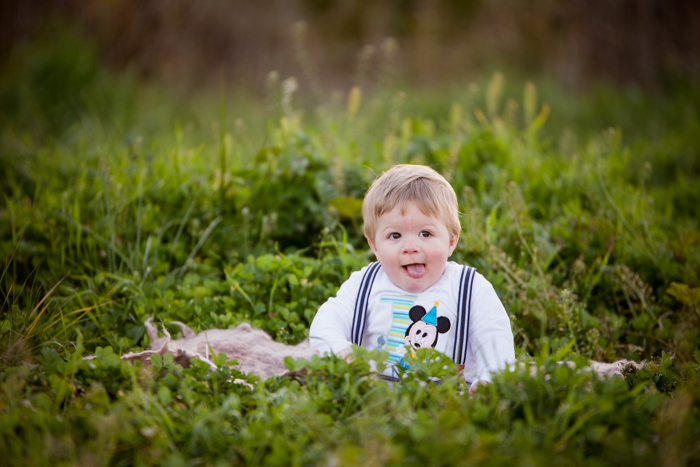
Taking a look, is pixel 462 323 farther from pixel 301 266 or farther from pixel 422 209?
pixel 301 266

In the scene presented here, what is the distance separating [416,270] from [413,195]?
1.02 feet

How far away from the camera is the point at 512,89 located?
28.7 ft

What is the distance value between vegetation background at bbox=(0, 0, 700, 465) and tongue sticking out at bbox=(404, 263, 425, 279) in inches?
15.9

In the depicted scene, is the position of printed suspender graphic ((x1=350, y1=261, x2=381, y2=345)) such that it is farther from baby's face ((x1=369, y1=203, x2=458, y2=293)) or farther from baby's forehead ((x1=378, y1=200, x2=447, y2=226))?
baby's forehead ((x1=378, y1=200, x2=447, y2=226))

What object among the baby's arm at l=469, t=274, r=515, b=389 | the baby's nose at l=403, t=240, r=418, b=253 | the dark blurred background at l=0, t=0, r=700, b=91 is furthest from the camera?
the dark blurred background at l=0, t=0, r=700, b=91

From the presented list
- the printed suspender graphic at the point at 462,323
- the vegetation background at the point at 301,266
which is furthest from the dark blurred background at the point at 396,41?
the printed suspender graphic at the point at 462,323

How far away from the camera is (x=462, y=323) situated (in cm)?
229

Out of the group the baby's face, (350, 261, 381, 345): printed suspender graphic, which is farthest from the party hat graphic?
(350, 261, 381, 345): printed suspender graphic

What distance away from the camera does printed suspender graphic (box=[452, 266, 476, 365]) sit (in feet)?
7.52

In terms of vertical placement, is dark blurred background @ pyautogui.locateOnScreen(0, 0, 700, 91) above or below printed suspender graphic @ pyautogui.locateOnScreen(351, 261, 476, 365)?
above

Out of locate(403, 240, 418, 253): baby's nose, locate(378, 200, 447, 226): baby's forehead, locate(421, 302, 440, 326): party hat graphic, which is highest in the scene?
locate(378, 200, 447, 226): baby's forehead

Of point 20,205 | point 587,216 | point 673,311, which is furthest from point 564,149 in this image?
point 20,205

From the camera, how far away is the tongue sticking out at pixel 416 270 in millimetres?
2316

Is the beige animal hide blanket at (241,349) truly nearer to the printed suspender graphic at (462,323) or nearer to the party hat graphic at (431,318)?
A: the printed suspender graphic at (462,323)
